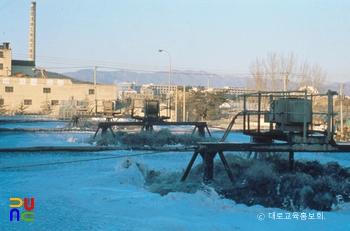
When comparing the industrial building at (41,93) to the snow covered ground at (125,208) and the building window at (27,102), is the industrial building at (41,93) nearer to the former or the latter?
the building window at (27,102)

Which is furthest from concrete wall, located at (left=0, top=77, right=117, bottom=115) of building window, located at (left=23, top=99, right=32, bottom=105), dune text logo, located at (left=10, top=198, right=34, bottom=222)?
dune text logo, located at (left=10, top=198, right=34, bottom=222)

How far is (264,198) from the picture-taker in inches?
320

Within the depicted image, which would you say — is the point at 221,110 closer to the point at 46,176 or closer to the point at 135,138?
the point at 135,138

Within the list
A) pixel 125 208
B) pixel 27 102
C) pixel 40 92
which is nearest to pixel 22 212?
pixel 125 208

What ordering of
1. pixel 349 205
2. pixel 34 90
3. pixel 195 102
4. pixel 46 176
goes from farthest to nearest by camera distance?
pixel 34 90
pixel 195 102
pixel 46 176
pixel 349 205

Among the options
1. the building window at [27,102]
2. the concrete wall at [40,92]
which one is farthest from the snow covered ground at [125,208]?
the building window at [27,102]

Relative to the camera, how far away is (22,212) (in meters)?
7.16

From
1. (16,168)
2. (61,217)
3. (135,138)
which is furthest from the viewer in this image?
(135,138)

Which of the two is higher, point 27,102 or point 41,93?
point 41,93

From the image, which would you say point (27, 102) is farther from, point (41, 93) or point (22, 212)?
point (22, 212)

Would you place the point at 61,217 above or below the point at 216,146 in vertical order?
below

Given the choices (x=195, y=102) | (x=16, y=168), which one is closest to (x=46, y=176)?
(x=16, y=168)

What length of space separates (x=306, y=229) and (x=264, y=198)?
1.72 meters

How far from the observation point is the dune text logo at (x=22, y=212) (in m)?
6.74
